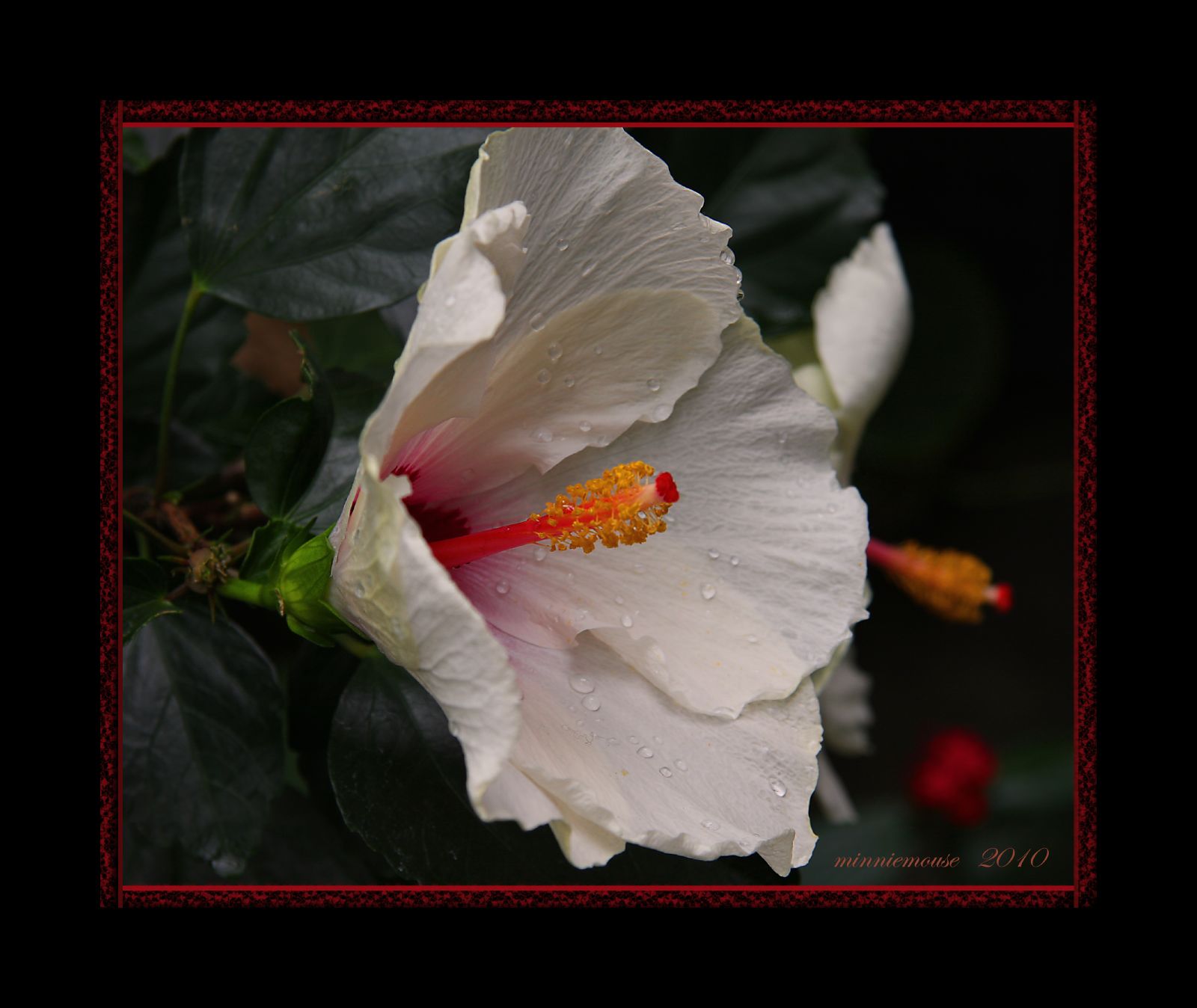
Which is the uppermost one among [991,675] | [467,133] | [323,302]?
[467,133]

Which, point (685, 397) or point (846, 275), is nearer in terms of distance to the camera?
point (685, 397)

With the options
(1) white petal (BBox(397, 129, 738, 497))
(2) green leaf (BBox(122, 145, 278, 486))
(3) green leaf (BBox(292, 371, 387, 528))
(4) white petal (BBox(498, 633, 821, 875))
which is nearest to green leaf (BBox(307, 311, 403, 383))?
(2) green leaf (BBox(122, 145, 278, 486))

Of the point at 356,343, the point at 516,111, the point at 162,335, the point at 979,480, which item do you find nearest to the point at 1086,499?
the point at 516,111

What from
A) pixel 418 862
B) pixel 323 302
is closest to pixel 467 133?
pixel 323 302

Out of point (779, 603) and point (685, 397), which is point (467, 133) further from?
point (779, 603)

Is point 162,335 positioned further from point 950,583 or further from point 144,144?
point 950,583

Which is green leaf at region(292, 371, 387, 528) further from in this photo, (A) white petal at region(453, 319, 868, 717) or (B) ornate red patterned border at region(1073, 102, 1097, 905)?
(B) ornate red patterned border at region(1073, 102, 1097, 905)

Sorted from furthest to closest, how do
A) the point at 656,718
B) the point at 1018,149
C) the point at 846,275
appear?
the point at 1018,149, the point at 846,275, the point at 656,718
